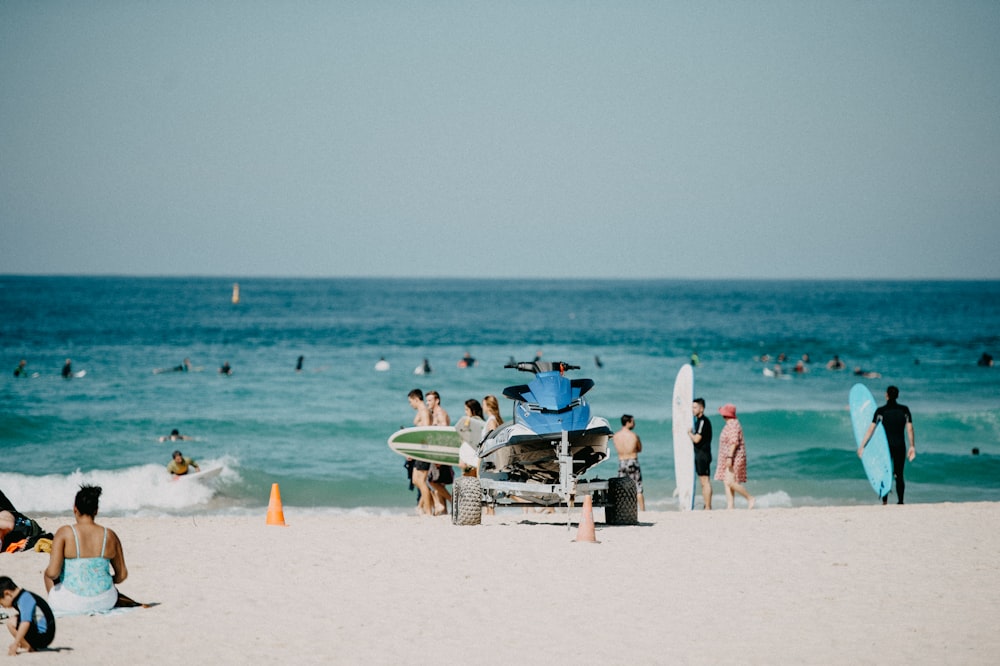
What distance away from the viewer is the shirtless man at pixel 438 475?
13141 mm

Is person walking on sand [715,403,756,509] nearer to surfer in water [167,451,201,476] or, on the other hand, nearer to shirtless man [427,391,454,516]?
shirtless man [427,391,454,516]

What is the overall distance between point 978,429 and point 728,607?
20.2 meters

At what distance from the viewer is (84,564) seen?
745 cm

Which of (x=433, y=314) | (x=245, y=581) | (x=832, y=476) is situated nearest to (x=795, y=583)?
(x=245, y=581)

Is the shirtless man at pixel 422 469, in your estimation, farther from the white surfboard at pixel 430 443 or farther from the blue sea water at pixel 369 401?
the blue sea water at pixel 369 401

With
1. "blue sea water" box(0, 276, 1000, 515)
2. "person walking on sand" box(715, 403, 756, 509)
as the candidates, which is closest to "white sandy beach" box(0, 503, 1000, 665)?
"person walking on sand" box(715, 403, 756, 509)

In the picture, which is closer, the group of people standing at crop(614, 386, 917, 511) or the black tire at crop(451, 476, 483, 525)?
the black tire at crop(451, 476, 483, 525)

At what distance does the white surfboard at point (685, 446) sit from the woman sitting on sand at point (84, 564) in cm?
833

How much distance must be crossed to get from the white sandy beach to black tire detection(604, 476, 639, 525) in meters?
0.23

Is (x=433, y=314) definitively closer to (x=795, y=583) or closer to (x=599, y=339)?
(x=599, y=339)

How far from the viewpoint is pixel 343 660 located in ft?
22.4

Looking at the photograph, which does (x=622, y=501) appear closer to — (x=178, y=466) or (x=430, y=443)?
(x=430, y=443)

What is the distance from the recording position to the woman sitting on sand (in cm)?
736

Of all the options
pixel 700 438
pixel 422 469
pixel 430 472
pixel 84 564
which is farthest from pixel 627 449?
pixel 84 564
